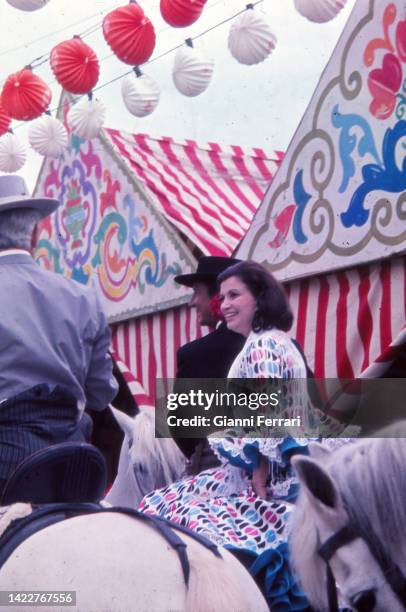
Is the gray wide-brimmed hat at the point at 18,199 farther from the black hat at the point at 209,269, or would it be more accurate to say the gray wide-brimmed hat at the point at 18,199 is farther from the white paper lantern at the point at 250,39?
the white paper lantern at the point at 250,39

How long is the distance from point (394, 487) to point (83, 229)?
490 centimetres

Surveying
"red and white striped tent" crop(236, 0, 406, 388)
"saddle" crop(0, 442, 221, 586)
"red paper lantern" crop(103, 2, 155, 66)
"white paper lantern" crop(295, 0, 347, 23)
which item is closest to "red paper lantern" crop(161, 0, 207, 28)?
"red paper lantern" crop(103, 2, 155, 66)

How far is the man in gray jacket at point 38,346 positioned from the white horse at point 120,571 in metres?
0.47

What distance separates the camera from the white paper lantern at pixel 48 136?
22.3 feet

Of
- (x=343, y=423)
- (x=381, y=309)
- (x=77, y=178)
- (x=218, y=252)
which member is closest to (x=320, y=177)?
(x=381, y=309)

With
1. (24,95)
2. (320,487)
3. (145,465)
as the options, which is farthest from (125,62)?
(320,487)

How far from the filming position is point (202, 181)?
23.4 ft

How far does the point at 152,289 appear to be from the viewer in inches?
233

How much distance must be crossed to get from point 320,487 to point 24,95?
4.59m

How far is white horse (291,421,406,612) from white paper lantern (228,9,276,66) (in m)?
3.25

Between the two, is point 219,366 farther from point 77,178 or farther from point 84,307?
point 77,178

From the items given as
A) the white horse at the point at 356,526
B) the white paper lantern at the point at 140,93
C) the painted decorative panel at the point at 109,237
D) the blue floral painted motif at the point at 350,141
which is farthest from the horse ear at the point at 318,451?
the white paper lantern at the point at 140,93

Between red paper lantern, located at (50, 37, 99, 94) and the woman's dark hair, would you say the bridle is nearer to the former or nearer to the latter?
the woman's dark hair

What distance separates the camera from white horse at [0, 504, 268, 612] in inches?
71.8
